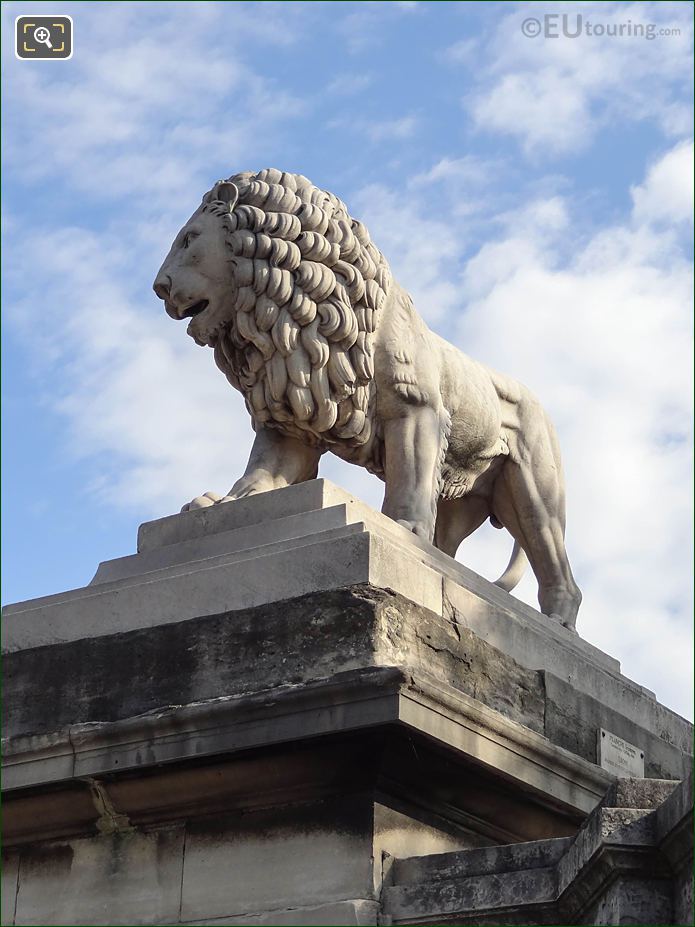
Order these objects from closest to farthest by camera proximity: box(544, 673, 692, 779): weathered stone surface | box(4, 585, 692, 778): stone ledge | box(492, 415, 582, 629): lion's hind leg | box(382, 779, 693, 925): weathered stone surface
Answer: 1. box(382, 779, 693, 925): weathered stone surface
2. box(4, 585, 692, 778): stone ledge
3. box(544, 673, 692, 779): weathered stone surface
4. box(492, 415, 582, 629): lion's hind leg

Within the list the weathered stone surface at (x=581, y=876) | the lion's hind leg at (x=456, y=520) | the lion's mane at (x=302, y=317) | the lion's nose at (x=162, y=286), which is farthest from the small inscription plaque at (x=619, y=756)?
the lion's nose at (x=162, y=286)

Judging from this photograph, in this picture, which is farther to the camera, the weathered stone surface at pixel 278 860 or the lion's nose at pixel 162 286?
the lion's nose at pixel 162 286

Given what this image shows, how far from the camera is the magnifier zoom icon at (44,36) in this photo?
8977 millimetres

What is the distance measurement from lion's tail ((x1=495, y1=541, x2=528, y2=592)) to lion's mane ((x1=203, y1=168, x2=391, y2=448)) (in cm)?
164

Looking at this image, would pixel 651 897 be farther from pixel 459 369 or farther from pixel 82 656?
pixel 459 369

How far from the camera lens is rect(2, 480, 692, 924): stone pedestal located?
7.43m

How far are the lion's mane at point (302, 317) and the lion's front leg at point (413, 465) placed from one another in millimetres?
169

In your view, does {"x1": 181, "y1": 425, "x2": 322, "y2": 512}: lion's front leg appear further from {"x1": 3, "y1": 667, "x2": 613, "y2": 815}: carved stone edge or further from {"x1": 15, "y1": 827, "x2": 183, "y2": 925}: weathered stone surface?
{"x1": 15, "y1": 827, "x2": 183, "y2": 925}: weathered stone surface

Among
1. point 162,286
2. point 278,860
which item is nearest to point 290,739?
point 278,860

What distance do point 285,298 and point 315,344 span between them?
0.94 feet

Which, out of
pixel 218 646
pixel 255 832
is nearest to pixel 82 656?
pixel 218 646

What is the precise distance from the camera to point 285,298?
9.18 meters

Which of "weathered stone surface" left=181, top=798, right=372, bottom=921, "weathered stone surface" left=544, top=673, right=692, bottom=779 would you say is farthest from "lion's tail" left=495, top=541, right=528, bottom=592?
"weathered stone surface" left=181, top=798, right=372, bottom=921

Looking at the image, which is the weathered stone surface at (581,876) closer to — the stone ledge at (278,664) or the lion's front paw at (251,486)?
the stone ledge at (278,664)
